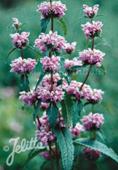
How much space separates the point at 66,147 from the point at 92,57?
12.7 inches

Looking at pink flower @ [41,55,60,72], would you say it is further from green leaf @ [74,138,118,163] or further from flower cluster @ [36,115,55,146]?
green leaf @ [74,138,118,163]

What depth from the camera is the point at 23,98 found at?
1.86 meters

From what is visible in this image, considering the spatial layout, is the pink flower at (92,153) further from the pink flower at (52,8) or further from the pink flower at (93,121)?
the pink flower at (52,8)

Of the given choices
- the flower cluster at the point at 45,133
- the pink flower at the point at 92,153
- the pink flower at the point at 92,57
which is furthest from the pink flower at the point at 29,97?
the pink flower at the point at 92,153

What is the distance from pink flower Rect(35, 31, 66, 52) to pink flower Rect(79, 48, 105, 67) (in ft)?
0.31

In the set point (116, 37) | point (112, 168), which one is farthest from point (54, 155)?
point (116, 37)

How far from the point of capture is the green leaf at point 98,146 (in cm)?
195

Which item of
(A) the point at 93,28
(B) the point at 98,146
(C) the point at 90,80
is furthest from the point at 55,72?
(C) the point at 90,80

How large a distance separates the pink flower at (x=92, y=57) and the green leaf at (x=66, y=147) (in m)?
0.26

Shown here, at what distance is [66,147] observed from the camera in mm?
1851

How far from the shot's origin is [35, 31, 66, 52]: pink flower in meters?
1.76

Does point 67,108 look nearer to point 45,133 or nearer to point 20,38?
point 45,133

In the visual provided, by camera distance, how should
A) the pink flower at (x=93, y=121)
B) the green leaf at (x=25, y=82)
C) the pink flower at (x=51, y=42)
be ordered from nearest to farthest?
1. the pink flower at (x=51, y=42)
2. the green leaf at (x=25, y=82)
3. the pink flower at (x=93, y=121)

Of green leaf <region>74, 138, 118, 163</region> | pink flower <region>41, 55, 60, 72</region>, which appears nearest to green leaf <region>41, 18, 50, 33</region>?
pink flower <region>41, 55, 60, 72</region>
